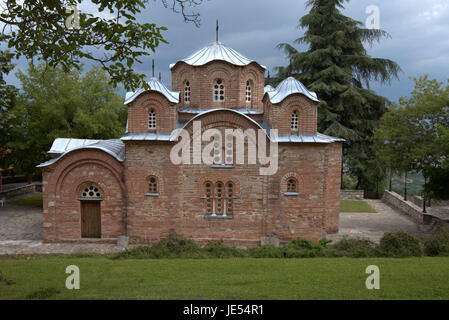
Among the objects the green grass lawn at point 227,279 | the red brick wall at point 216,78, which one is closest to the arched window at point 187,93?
the red brick wall at point 216,78

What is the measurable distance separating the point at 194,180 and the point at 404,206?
15020 millimetres

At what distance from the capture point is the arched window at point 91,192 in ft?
43.7

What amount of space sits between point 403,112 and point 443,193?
4.10m

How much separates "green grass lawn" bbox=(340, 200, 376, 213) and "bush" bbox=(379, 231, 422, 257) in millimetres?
9634

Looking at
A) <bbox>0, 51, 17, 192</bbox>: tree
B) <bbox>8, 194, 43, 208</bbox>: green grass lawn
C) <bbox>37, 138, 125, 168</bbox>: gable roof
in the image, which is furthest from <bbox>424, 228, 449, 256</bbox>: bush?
<bbox>8, 194, 43, 208</bbox>: green grass lawn

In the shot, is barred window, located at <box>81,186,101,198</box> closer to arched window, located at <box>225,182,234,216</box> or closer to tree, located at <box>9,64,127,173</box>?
arched window, located at <box>225,182,234,216</box>

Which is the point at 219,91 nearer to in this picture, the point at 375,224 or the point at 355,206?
the point at 375,224

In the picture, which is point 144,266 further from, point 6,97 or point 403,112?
point 6,97

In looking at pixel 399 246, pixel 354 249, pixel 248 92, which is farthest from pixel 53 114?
pixel 399 246

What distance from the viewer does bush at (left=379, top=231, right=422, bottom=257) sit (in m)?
10.9

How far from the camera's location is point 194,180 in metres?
13.1

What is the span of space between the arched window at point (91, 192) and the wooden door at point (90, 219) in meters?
0.26

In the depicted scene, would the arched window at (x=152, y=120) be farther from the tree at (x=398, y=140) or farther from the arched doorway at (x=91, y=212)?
the tree at (x=398, y=140)
